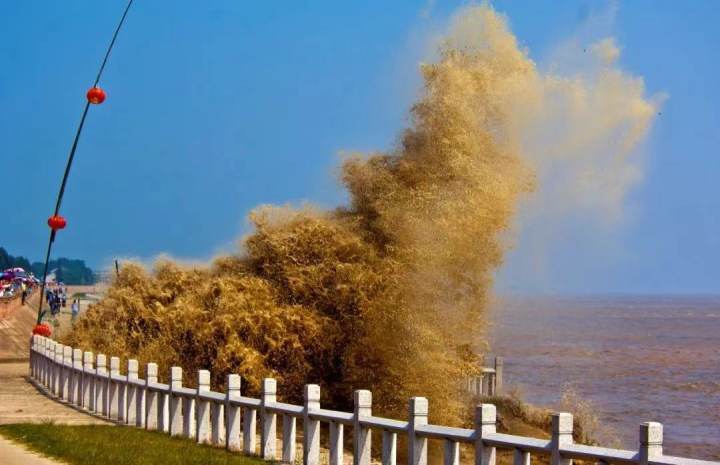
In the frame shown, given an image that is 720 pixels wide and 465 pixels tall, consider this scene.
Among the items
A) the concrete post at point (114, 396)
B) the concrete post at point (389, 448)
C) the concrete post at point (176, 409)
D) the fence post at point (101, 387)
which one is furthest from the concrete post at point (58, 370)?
A: the concrete post at point (389, 448)

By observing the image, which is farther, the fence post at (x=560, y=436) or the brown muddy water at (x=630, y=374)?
the brown muddy water at (x=630, y=374)

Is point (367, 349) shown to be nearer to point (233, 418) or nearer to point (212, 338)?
point (212, 338)

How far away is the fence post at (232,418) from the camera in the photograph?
53.8ft

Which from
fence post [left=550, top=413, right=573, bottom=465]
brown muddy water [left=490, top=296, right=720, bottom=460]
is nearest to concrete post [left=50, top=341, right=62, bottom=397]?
brown muddy water [left=490, top=296, right=720, bottom=460]

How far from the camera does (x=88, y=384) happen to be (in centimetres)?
2191

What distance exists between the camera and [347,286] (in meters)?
22.7

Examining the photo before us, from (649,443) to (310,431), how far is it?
536 cm

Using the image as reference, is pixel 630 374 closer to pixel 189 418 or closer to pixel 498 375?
pixel 498 375

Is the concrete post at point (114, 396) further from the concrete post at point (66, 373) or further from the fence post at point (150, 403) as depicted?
the concrete post at point (66, 373)

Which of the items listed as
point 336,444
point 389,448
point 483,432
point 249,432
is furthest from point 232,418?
point 483,432

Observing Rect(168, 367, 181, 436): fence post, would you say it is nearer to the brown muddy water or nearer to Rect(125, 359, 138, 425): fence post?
Rect(125, 359, 138, 425): fence post

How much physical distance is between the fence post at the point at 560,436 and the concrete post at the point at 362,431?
3.06 meters

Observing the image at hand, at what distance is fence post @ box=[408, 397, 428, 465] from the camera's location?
508 inches

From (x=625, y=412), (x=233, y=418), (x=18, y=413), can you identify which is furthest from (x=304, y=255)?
(x=625, y=412)
